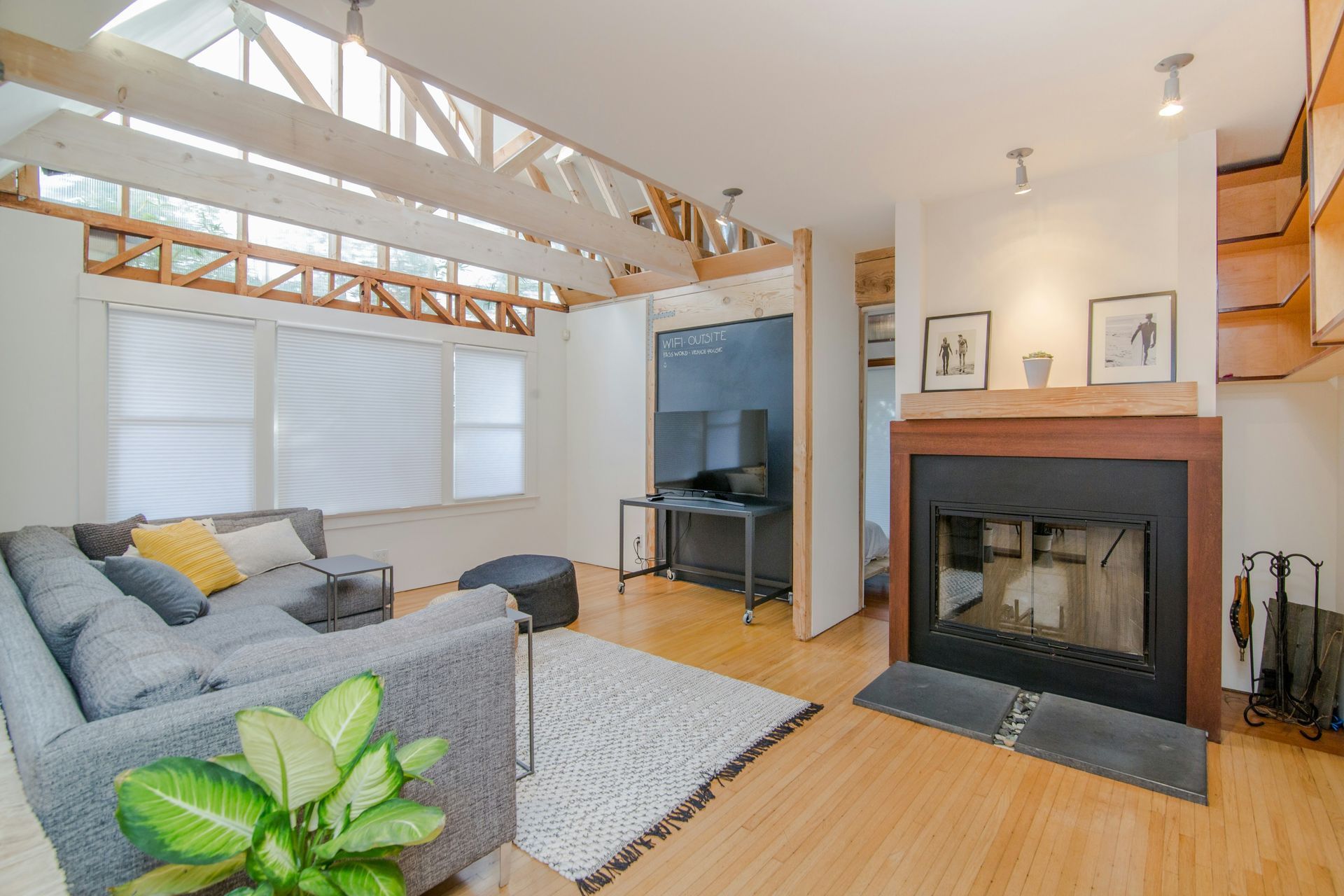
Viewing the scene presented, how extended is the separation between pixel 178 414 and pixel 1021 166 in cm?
513

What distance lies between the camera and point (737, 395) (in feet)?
17.0

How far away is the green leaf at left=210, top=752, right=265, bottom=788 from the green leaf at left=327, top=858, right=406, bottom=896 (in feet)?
0.73

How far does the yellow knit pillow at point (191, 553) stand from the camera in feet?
11.3

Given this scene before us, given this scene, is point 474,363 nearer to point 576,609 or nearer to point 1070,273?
point 576,609

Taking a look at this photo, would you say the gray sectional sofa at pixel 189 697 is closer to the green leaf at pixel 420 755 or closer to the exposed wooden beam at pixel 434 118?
the green leaf at pixel 420 755

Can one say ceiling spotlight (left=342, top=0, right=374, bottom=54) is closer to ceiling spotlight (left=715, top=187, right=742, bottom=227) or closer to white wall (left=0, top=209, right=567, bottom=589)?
ceiling spotlight (left=715, top=187, right=742, bottom=227)

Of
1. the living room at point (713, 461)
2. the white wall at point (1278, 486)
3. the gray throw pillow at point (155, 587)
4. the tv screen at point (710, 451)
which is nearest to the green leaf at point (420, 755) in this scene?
the living room at point (713, 461)

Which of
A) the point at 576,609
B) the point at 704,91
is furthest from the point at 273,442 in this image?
the point at 704,91

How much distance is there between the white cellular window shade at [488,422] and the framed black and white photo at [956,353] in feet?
12.6

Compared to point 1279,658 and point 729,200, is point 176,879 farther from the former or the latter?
point 1279,658

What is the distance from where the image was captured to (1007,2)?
190 cm

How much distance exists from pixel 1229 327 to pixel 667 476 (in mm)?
3603

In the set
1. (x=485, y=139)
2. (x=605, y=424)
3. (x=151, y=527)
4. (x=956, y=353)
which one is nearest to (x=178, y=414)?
(x=151, y=527)

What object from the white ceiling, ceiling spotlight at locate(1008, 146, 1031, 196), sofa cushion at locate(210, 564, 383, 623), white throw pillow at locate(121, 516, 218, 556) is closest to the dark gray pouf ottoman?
sofa cushion at locate(210, 564, 383, 623)
